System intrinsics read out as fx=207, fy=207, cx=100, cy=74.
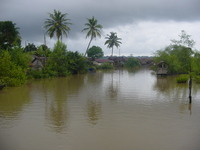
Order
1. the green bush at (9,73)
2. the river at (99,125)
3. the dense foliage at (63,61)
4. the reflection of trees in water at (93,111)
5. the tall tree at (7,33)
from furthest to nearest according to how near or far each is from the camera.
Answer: the dense foliage at (63,61)
the tall tree at (7,33)
the green bush at (9,73)
the reflection of trees in water at (93,111)
the river at (99,125)

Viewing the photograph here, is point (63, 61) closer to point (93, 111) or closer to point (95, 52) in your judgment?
point (93, 111)

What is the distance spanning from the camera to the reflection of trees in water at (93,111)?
9.69 meters

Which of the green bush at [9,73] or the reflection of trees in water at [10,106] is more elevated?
the green bush at [9,73]

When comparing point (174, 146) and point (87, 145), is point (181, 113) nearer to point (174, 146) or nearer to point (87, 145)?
point (174, 146)

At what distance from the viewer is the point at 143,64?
254 ft

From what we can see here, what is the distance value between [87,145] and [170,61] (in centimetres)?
2969

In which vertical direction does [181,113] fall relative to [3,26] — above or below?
below

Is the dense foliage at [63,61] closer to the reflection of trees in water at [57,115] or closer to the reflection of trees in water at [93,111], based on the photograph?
the reflection of trees in water at [57,115]

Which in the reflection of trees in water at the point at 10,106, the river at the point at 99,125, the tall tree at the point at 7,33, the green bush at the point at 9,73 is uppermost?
the tall tree at the point at 7,33

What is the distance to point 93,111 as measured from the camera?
11.2 meters

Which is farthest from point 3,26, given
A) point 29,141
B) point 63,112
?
point 29,141

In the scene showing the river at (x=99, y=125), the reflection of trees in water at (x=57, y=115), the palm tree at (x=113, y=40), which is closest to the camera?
the river at (x=99, y=125)

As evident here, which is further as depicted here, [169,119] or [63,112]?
[63,112]

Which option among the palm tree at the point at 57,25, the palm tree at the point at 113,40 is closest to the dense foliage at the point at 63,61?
the palm tree at the point at 57,25
